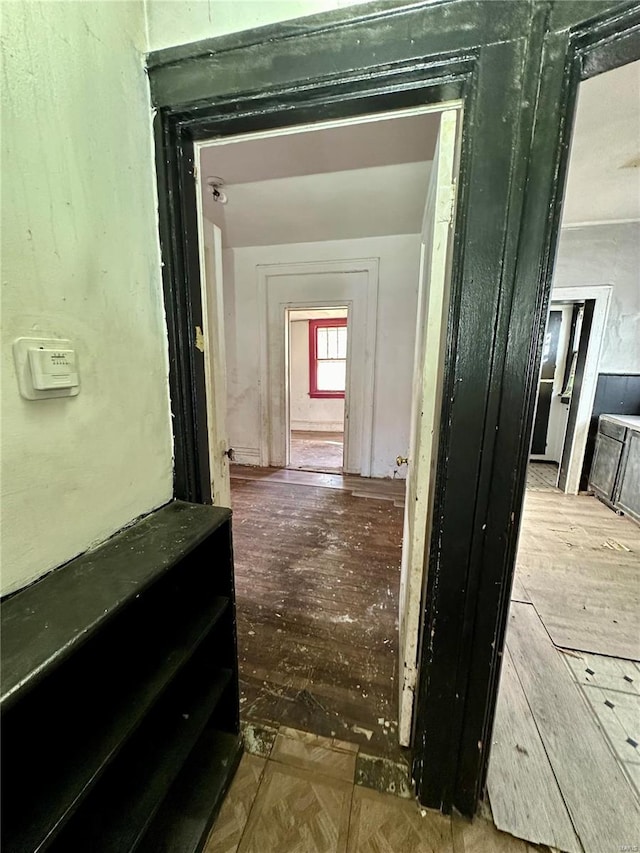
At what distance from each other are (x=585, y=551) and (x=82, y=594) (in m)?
3.12

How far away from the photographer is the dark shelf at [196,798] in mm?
925

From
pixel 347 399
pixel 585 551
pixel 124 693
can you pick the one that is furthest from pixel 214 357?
pixel 585 551

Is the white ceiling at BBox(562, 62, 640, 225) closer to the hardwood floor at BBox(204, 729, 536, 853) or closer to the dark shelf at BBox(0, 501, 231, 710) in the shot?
the dark shelf at BBox(0, 501, 231, 710)

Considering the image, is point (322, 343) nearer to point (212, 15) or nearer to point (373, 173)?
point (373, 173)

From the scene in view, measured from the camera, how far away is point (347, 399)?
3.97m

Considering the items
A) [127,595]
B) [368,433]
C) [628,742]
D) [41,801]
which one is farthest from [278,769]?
[368,433]

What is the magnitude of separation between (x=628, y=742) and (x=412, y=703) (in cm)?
86

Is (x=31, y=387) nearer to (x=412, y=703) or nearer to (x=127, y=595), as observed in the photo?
(x=127, y=595)

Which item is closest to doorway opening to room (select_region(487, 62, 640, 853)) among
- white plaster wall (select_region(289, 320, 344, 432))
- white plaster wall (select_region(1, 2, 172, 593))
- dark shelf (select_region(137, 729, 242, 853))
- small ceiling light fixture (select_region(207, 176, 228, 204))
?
dark shelf (select_region(137, 729, 242, 853))

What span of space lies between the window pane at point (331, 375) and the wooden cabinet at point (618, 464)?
4136mm

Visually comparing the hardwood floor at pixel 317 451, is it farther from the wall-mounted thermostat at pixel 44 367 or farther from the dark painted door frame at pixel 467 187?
the wall-mounted thermostat at pixel 44 367

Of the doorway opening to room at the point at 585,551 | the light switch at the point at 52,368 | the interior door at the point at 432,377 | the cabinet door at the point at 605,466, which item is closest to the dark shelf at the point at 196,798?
the interior door at the point at 432,377

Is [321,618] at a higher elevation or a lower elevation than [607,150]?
lower

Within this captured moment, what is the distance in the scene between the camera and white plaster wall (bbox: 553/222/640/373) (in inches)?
121
